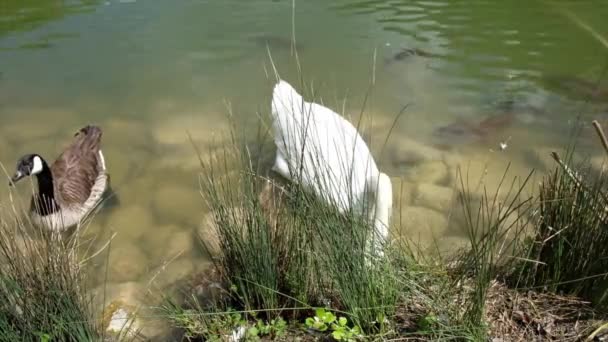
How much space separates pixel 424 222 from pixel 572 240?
1.95 meters

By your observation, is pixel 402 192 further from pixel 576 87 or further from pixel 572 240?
pixel 576 87

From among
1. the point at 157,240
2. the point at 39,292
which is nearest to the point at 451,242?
the point at 157,240

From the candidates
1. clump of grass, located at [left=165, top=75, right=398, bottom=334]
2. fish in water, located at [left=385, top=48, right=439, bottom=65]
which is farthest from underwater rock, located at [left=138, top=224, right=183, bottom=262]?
fish in water, located at [left=385, top=48, right=439, bottom=65]

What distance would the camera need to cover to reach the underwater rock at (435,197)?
216 inches

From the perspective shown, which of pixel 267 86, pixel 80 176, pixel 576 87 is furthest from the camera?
pixel 267 86

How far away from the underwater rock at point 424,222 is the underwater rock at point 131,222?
2229 mm

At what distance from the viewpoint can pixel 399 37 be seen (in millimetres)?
8336

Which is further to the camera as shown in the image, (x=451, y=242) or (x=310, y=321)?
(x=451, y=242)

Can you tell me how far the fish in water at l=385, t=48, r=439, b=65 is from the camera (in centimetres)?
776

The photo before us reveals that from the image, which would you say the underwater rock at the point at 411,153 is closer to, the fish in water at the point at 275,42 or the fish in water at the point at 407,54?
the fish in water at the point at 407,54

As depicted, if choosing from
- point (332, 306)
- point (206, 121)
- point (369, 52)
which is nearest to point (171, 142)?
point (206, 121)

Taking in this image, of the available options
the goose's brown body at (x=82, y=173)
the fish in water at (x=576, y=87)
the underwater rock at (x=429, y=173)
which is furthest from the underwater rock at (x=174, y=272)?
the fish in water at (x=576, y=87)

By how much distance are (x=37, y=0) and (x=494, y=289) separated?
8897 mm

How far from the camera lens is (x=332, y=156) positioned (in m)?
5.09
